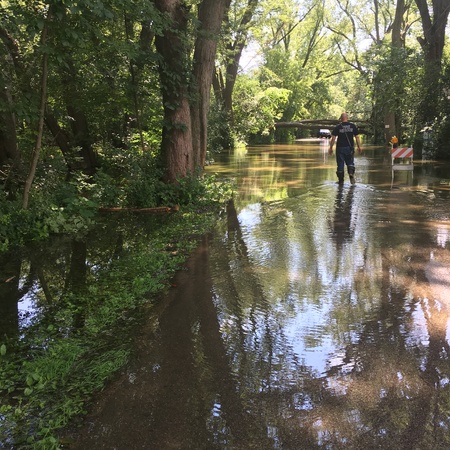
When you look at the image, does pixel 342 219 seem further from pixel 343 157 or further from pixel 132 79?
pixel 132 79

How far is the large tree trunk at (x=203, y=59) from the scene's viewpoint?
11258 mm

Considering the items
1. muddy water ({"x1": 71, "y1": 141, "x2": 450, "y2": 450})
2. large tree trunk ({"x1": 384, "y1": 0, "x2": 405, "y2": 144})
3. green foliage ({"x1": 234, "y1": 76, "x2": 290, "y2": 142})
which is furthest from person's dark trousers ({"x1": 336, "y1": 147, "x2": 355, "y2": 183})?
green foliage ({"x1": 234, "y1": 76, "x2": 290, "y2": 142})

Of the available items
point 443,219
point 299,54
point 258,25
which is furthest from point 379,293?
point 299,54

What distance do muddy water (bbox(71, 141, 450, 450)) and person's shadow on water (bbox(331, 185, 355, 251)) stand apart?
66mm

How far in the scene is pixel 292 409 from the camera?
3.01m

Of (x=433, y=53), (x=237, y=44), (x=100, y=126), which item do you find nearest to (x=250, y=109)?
(x=237, y=44)

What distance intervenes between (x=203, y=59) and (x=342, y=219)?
572cm

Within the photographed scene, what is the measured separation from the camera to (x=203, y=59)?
37.5ft

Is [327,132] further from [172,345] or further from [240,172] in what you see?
[172,345]

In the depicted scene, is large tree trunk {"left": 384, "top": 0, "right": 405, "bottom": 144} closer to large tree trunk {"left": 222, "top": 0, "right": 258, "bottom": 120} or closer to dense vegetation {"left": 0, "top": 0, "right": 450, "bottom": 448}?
dense vegetation {"left": 0, "top": 0, "right": 450, "bottom": 448}

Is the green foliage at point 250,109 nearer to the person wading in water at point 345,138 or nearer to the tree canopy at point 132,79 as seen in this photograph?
the tree canopy at point 132,79

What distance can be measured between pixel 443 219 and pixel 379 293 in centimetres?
426

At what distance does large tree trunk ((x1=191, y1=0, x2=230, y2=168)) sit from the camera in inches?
443

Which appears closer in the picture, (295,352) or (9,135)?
(295,352)
